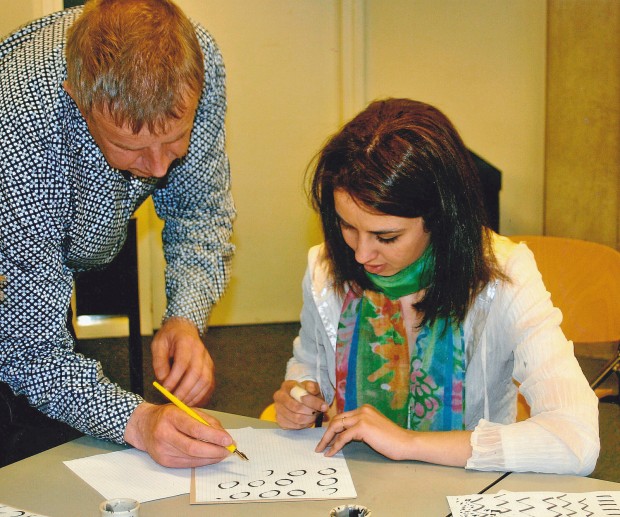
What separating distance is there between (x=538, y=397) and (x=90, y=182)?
0.97 m

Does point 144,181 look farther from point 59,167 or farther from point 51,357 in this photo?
point 51,357

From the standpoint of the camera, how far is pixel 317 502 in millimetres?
1353

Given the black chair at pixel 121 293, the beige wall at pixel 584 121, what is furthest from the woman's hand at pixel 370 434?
the beige wall at pixel 584 121

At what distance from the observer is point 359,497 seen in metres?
1.37

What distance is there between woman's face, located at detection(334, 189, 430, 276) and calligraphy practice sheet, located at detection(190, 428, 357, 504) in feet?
1.26

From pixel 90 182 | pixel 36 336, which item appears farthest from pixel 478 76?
pixel 36 336

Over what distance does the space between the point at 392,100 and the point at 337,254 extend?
37 centimetres

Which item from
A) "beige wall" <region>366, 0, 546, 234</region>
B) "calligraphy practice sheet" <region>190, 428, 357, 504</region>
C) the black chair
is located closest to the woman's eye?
"calligraphy practice sheet" <region>190, 428, 357, 504</region>

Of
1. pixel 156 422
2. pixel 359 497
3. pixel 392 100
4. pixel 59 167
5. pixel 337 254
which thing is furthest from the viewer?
pixel 337 254

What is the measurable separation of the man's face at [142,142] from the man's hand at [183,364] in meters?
0.39

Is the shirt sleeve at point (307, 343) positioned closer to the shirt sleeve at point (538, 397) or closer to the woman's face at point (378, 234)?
the woman's face at point (378, 234)

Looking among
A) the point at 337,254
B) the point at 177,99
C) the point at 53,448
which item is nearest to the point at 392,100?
the point at 337,254

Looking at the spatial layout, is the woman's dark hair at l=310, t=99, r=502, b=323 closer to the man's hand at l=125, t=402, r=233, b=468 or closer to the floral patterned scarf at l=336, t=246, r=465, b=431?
the floral patterned scarf at l=336, t=246, r=465, b=431

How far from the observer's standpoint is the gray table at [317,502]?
1.33 meters
